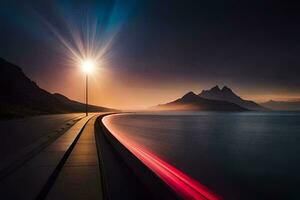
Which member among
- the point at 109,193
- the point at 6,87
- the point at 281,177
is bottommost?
the point at 281,177

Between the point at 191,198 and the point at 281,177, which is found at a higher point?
the point at 191,198

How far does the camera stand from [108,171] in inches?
380

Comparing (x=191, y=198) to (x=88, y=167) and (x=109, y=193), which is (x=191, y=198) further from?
(x=88, y=167)

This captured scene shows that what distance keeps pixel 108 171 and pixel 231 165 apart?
1024 cm

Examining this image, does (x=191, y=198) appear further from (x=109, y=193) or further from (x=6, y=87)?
(x=6, y=87)

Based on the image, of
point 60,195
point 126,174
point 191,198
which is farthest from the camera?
point 126,174

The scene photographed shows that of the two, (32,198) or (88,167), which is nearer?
(32,198)

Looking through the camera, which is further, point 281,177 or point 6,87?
point 6,87

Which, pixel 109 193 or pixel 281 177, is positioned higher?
pixel 109 193

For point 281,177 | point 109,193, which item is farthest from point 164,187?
point 281,177

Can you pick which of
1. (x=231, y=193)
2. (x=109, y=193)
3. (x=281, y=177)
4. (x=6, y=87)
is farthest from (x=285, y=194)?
(x=6, y=87)

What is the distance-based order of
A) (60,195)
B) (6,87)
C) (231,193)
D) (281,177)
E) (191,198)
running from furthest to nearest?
(6,87), (281,177), (231,193), (60,195), (191,198)

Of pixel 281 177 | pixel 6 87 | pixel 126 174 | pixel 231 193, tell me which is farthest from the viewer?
pixel 6 87

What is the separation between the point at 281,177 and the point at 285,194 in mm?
3611
